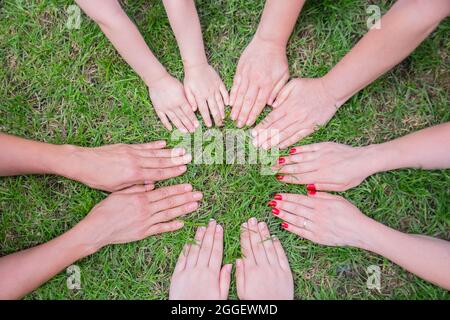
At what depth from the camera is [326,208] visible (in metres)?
1.90

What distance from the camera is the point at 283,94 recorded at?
6.40 feet

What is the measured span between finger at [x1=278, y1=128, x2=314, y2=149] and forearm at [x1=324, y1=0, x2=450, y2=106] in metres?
0.19

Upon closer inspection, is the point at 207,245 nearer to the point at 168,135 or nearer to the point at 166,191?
the point at 166,191

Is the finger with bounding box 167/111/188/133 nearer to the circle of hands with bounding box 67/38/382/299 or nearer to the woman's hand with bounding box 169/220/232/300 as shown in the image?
the circle of hands with bounding box 67/38/382/299

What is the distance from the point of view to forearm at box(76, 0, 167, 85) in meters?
1.65

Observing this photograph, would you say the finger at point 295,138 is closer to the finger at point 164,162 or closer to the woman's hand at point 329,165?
the woman's hand at point 329,165

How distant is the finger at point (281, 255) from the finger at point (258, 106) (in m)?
0.57

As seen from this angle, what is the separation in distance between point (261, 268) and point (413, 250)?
668 millimetres

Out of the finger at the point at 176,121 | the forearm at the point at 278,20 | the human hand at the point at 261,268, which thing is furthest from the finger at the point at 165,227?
the forearm at the point at 278,20

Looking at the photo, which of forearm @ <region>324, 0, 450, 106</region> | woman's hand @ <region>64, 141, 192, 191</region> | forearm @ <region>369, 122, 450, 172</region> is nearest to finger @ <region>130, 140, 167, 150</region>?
woman's hand @ <region>64, 141, 192, 191</region>

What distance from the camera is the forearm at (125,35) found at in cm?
165

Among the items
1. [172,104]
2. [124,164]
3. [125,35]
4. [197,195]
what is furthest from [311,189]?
[125,35]
